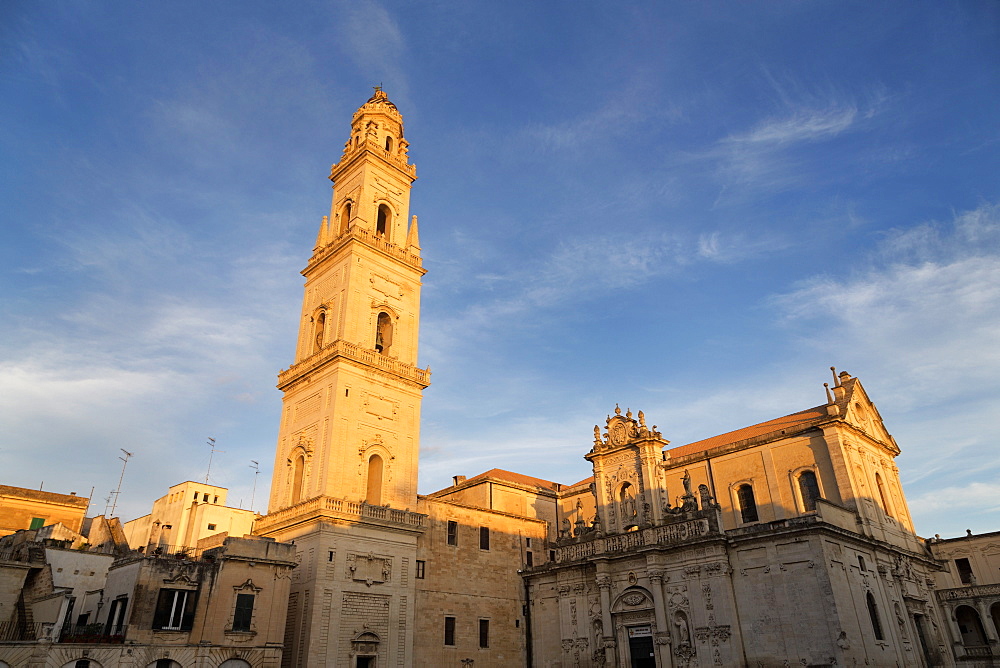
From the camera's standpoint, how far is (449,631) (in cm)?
3356

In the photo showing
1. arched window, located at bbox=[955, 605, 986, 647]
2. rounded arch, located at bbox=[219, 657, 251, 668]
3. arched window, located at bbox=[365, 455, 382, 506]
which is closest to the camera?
rounded arch, located at bbox=[219, 657, 251, 668]

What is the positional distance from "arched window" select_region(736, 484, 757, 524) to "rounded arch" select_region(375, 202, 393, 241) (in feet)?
79.7

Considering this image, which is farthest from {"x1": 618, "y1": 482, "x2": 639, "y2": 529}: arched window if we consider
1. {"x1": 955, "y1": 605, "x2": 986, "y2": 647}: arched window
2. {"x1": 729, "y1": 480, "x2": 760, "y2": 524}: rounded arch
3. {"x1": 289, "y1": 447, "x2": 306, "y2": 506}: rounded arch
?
{"x1": 955, "y1": 605, "x2": 986, "y2": 647}: arched window

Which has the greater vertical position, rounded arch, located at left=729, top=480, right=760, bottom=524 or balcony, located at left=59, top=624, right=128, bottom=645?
rounded arch, located at left=729, top=480, right=760, bottom=524

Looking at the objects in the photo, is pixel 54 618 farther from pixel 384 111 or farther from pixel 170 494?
pixel 384 111

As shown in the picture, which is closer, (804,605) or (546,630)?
(804,605)

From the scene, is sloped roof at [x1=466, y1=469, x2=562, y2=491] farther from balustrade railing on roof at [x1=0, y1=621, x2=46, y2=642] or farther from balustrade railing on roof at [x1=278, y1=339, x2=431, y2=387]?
balustrade railing on roof at [x1=0, y1=621, x2=46, y2=642]

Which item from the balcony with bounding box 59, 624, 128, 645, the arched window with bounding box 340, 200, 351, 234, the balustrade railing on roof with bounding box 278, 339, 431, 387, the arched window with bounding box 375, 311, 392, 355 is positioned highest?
the arched window with bounding box 340, 200, 351, 234

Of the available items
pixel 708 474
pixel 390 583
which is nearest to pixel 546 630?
pixel 390 583

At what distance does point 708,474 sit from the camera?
119 feet

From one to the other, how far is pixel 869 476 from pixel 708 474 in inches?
297

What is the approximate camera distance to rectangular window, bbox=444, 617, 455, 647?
109 ft

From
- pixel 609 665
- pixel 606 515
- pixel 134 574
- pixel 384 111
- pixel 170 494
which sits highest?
pixel 384 111

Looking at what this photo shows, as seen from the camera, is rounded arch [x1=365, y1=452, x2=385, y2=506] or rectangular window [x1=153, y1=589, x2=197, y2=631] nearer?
rectangular window [x1=153, y1=589, x2=197, y2=631]
